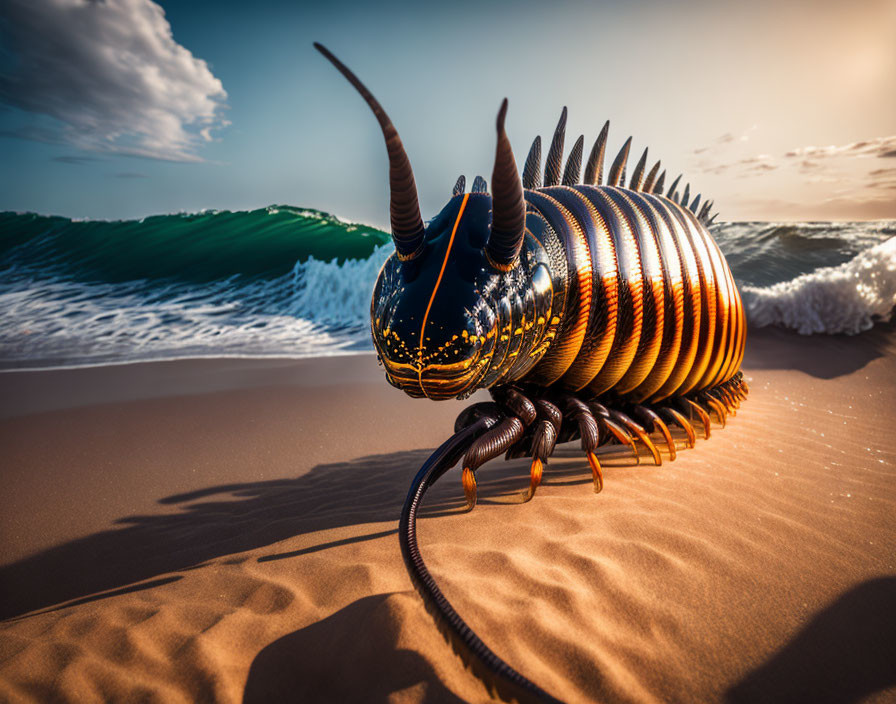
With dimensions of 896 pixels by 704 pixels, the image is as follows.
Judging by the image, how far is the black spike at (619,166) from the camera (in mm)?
2906

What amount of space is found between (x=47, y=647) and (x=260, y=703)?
79cm

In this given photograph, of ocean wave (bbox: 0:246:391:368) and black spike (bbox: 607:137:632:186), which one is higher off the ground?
black spike (bbox: 607:137:632:186)

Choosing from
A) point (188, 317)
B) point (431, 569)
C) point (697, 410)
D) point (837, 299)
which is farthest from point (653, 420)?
point (188, 317)

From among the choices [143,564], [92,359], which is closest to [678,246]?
[143,564]

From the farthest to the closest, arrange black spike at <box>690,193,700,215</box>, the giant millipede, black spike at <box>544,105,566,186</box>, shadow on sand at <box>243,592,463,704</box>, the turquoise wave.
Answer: the turquoise wave
black spike at <box>690,193,700,215</box>
black spike at <box>544,105,566,186</box>
the giant millipede
shadow on sand at <box>243,592,463,704</box>

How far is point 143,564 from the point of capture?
1.93 metres

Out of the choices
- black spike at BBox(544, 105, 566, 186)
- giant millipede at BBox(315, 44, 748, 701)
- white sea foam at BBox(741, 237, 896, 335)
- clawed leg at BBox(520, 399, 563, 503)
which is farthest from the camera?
white sea foam at BBox(741, 237, 896, 335)

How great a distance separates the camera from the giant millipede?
160 cm

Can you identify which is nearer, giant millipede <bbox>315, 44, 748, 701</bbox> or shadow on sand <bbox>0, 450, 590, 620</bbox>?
giant millipede <bbox>315, 44, 748, 701</bbox>

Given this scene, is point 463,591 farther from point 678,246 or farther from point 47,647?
point 678,246

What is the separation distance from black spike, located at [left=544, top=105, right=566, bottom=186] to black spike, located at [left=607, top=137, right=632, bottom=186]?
45 cm

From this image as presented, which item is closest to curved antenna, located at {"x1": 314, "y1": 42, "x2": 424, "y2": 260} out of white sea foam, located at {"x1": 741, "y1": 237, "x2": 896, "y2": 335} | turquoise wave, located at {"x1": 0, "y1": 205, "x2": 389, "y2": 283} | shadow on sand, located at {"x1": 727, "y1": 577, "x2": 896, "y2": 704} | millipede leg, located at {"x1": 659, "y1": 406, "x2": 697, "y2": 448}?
shadow on sand, located at {"x1": 727, "y1": 577, "x2": 896, "y2": 704}

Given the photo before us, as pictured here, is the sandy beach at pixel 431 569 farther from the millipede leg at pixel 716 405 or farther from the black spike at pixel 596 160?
the black spike at pixel 596 160

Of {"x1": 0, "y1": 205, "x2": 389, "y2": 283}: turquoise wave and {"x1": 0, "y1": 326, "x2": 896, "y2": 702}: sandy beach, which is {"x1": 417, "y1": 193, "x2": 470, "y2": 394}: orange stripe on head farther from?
{"x1": 0, "y1": 205, "x2": 389, "y2": 283}: turquoise wave
